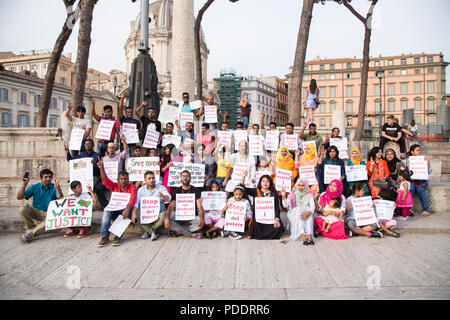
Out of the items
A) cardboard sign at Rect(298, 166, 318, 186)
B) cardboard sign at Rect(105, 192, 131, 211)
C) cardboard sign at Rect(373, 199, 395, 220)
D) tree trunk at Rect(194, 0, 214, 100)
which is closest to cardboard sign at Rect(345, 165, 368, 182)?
cardboard sign at Rect(298, 166, 318, 186)

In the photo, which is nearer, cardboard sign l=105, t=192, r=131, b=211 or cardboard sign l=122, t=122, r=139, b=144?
cardboard sign l=105, t=192, r=131, b=211

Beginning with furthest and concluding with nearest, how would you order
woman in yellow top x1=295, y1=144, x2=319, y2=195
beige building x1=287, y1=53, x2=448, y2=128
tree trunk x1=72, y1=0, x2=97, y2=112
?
beige building x1=287, y1=53, x2=448, y2=128
tree trunk x1=72, y1=0, x2=97, y2=112
woman in yellow top x1=295, y1=144, x2=319, y2=195

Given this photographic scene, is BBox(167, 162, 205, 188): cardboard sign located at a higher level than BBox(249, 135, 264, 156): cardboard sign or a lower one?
lower

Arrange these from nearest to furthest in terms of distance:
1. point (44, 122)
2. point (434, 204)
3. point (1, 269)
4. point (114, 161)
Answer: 1. point (1, 269)
2. point (114, 161)
3. point (434, 204)
4. point (44, 122)

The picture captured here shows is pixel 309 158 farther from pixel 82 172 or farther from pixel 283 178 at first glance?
pixel 82 172

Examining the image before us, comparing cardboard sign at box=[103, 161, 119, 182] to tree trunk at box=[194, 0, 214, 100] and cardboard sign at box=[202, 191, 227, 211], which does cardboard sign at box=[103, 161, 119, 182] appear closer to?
cardboard sign at box=[202, 191, 227, 211]

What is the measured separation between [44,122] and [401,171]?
1513 centimetres

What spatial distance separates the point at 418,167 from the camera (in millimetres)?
7520

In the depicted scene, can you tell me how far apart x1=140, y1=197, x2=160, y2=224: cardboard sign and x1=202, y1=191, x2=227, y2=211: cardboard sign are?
2.94 ft

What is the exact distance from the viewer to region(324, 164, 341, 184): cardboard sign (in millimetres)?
7122

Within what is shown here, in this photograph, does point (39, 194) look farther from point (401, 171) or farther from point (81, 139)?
point (401, 171)
